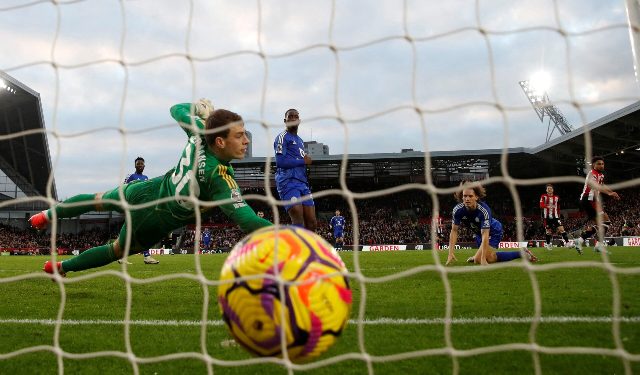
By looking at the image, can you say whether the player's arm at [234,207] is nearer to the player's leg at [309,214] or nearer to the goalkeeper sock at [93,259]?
the goalkeeper sock at [93,259]

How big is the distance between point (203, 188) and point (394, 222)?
1295 inches

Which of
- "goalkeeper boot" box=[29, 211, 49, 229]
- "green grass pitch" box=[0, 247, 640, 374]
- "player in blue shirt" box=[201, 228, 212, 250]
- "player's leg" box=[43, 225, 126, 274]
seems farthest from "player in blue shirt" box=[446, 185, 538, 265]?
"player in blue shirt" box=[201, 228, 212, 250]

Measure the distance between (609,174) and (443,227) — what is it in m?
13.0

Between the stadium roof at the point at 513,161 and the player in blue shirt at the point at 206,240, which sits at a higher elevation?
the stadium roof at the point at 513,161

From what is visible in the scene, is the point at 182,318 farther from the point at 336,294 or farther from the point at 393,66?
the point at 393,66

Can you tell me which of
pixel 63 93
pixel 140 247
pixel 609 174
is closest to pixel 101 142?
pixel 63 93

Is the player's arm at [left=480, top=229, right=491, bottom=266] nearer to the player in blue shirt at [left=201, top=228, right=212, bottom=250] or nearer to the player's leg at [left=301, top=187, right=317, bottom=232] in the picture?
the player's leg at [left=301, top=187, right=317, bottom=232]

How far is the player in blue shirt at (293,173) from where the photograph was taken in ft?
24.2

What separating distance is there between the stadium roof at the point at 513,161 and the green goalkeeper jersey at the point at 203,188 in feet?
78.5

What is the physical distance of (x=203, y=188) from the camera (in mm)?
4105

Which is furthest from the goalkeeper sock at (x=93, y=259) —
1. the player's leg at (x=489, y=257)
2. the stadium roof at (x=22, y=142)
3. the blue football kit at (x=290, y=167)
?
the stadium roof at (x=22, y=142)

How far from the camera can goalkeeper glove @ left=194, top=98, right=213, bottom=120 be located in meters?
4.45

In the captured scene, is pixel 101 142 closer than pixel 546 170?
Yes

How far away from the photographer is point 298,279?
7.30 feet
